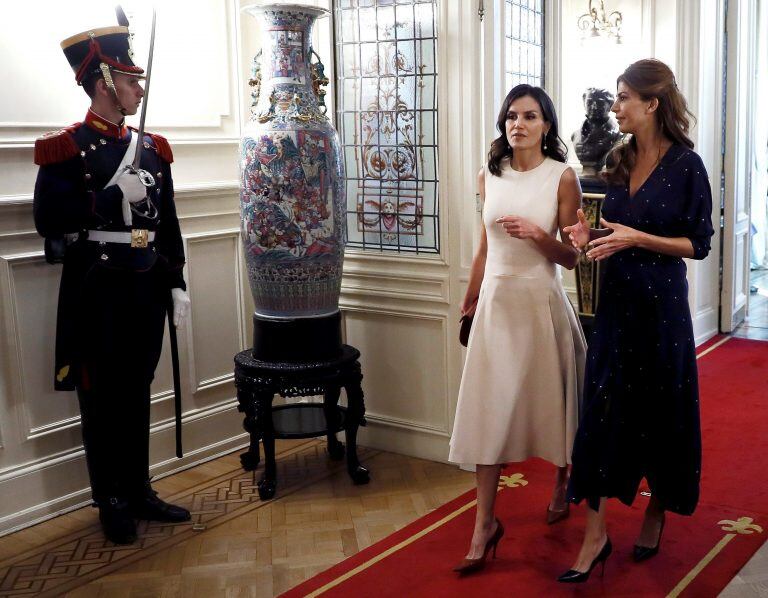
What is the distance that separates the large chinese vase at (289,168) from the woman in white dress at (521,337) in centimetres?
79

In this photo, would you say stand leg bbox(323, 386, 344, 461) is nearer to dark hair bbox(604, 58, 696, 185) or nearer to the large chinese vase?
the large chinese vase

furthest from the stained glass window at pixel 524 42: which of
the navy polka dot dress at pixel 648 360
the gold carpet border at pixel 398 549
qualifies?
the gold carpet border at pixel 398 549

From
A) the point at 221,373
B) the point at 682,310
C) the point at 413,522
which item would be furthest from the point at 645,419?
the point at 221,373

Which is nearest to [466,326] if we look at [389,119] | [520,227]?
[520,227]

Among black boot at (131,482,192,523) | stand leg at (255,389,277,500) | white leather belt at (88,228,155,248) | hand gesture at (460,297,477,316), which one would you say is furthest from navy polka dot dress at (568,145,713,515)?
white leather belt at (88,228,155,248)

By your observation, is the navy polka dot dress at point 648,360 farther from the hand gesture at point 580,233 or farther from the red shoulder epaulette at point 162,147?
the red shoulder epaulette at point 162,147

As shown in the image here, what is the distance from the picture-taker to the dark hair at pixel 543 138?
276 centimetres

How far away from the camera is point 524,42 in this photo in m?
4.21

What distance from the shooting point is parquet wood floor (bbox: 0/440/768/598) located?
283cm

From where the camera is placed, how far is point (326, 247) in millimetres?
3469

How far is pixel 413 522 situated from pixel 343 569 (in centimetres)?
42

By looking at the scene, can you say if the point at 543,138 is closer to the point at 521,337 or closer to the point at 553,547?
the point at 521,337

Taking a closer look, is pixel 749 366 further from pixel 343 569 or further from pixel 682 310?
pixel 343 569

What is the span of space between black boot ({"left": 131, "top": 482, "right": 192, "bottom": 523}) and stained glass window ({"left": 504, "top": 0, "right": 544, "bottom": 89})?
2.13 meters
